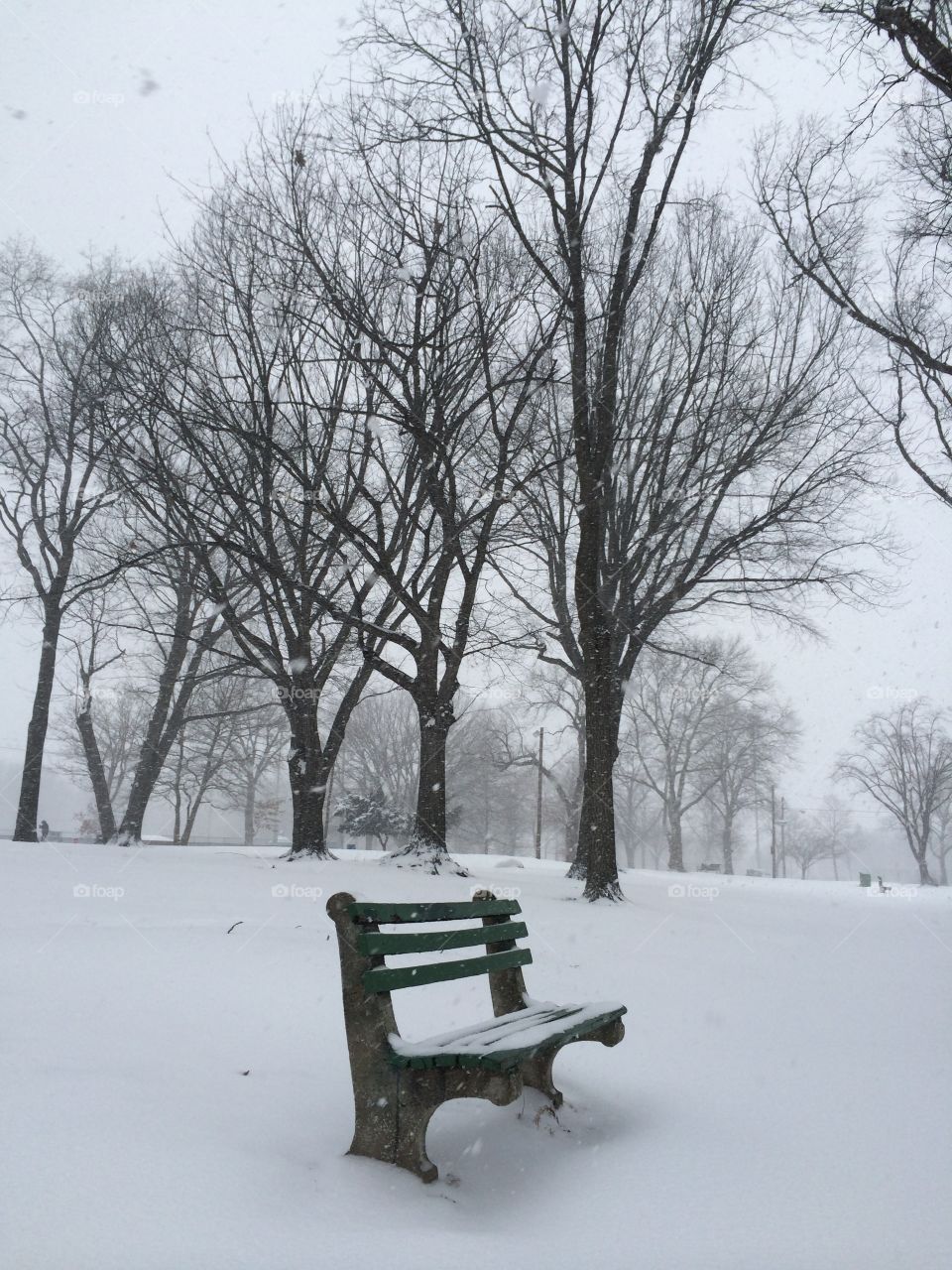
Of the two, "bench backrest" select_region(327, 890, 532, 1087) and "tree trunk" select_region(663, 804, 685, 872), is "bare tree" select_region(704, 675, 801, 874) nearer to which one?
"tree trunk" select_region(663, 804, 685, 872)

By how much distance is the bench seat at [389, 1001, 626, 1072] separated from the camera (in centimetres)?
267

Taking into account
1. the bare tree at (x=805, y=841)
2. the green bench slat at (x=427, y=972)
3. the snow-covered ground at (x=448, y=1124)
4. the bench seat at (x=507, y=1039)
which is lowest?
the bare tree at (x=805, y=841)

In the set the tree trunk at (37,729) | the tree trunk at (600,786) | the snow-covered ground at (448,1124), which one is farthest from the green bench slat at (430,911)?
the tree trunk at (37,729)

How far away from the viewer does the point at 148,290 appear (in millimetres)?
13141

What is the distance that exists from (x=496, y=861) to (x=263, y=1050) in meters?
20.4

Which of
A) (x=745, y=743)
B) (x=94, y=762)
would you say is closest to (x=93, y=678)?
(x=94, y=762)

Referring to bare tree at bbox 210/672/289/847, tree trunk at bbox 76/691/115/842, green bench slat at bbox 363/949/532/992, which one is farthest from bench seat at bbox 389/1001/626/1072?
bare tree at bbox 210/672/289/847

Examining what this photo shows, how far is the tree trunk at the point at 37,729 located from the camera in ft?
59.4

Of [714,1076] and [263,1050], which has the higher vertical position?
[263,1050]

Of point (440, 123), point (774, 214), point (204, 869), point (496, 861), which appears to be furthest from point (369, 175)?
point (496, 861)

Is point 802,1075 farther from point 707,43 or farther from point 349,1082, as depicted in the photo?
point 707,43

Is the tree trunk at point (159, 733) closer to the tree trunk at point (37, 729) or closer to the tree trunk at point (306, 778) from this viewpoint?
the tree trunk at point (37, 729)

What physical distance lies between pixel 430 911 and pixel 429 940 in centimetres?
15

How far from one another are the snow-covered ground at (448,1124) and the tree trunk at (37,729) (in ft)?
40.9
